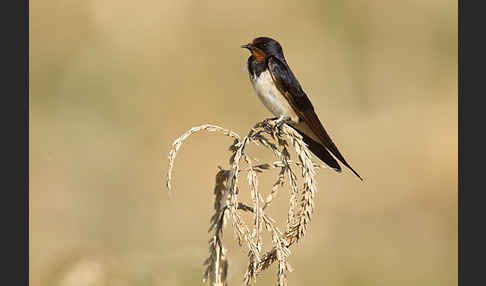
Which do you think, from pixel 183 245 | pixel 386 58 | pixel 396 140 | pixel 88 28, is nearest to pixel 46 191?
pixel 183 245

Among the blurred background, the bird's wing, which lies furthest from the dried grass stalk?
the blurred background

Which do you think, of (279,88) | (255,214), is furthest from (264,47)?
(255,214)

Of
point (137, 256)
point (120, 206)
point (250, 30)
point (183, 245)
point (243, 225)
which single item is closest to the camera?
point (243, 225)

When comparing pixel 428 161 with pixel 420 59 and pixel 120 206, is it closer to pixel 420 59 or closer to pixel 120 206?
pixel 420 59

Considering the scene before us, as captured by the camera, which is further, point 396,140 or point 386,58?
point 386,58

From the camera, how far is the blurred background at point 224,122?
4.61 meters

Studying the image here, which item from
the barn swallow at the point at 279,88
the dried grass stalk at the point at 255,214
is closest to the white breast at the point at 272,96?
the barn swallow at the point at 279,88

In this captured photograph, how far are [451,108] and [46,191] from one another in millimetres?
3216

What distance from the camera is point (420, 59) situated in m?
6.09

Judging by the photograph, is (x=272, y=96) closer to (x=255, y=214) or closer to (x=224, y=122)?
(x=224, y=122)

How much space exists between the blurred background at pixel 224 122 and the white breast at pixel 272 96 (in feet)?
2.87

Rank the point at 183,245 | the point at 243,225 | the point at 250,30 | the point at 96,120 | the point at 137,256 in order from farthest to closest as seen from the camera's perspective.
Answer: the point at 250,30
the point at 96,120
the point at 183,245
the point at 137,256
the point at 243,225

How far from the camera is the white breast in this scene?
145 inches

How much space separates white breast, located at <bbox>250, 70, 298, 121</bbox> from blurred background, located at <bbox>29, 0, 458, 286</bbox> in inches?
34.4
